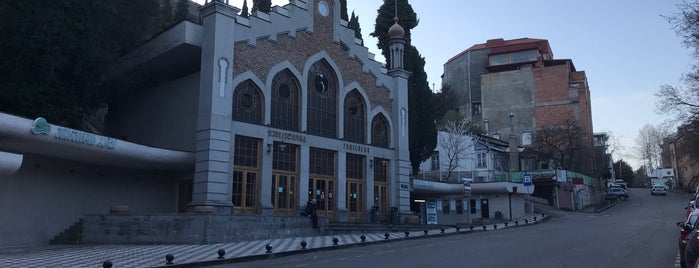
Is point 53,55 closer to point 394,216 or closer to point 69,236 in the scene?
point 69,236

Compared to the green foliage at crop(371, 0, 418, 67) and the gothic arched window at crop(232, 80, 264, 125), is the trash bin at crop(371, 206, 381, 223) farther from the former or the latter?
the green foliage at crop(371, 0, 418, 67)

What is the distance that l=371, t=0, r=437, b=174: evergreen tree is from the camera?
121 ft

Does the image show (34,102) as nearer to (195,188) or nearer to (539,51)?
(195,188)

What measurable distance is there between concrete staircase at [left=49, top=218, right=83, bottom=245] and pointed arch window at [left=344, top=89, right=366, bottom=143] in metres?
13.6

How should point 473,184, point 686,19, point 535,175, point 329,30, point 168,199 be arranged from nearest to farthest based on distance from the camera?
point 686,19 < point 168,199 < point 329,30 < point 473,184 < point 535,175

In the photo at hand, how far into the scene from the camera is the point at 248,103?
2503 cm

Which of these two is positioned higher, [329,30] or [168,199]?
[329,30]

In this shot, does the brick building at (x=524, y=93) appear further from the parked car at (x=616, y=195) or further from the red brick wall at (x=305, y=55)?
the red brick wall at (x=305, y=55)

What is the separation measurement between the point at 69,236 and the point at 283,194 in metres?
9.05

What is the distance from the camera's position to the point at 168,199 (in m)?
26.5

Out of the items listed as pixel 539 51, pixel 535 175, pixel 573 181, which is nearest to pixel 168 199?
pixel 535 175

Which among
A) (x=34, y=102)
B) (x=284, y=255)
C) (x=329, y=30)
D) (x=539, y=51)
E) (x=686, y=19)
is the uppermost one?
(x=539, y=51)

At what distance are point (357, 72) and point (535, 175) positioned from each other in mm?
26933

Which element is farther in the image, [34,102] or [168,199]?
[168,199]
